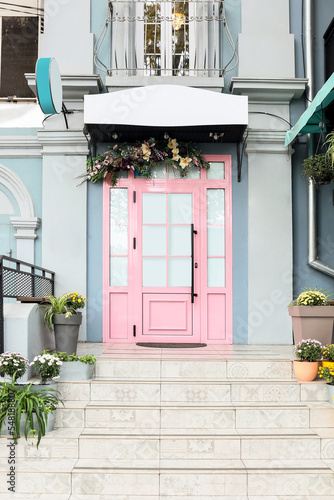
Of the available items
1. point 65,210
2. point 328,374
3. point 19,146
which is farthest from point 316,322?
point 19,146

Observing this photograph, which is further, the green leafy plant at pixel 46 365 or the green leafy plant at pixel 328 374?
the green leafy plant at pixel 328 374

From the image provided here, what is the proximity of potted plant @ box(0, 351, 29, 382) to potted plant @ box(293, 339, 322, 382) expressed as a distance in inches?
110

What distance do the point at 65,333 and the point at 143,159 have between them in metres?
2.79

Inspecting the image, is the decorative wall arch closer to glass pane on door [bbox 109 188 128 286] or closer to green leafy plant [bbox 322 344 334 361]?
glass pane on door [bbox 109 188 128 286]

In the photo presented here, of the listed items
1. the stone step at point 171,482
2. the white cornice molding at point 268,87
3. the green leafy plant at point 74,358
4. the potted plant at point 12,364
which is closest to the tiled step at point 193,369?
the green leafy plant at point 74,358

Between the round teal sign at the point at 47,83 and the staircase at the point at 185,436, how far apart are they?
10.0 ft

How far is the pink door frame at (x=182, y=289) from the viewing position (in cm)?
846

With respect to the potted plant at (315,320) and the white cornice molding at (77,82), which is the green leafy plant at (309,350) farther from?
the white cornice molding at (77,82)

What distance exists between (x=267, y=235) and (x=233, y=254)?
1.76 ft

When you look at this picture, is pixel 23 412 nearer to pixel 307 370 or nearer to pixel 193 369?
pixel 193 369

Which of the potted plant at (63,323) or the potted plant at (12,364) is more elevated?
the potted plant at (63,323)

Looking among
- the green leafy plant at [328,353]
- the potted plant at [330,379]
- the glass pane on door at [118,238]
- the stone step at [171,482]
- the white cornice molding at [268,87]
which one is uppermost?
the white cornice molding at [268,87]

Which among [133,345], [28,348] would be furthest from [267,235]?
[28,348]

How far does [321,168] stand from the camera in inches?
293
